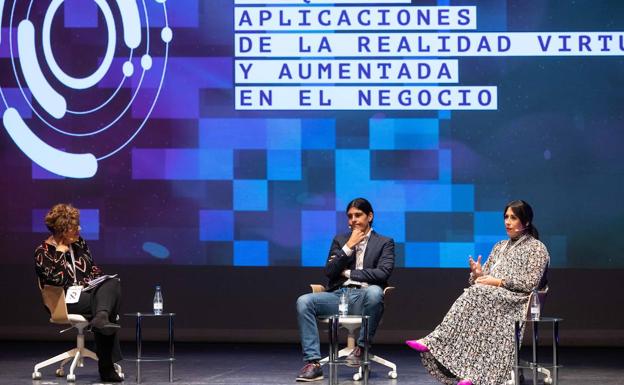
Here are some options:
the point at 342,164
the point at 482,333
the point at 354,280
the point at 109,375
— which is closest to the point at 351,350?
the point at 354,280

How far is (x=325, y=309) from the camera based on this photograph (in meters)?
5.96

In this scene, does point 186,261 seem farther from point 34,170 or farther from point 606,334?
point 606,334

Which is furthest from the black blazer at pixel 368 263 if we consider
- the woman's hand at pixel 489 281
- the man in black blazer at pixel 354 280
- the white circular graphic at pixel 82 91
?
the white circular graphic at pixel 82 91

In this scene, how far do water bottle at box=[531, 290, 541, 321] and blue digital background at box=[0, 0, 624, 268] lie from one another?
1.84 meters

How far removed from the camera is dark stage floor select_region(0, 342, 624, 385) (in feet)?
18.9

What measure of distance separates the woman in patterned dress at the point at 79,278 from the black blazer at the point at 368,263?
4.12 feet

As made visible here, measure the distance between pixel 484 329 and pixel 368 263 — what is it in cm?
94

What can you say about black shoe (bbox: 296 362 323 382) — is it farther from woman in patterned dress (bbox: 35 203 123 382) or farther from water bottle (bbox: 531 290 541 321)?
water bottle (bbox: 531 290 541 321)

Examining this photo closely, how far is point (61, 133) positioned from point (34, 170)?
0.34 metres

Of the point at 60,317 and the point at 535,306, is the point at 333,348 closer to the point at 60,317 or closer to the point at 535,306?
the point at 535,306

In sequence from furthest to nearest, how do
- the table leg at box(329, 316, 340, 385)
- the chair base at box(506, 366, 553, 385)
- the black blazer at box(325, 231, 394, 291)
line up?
the black blazer at box(325, 231, 394, 291)
the table leg at box(329, 316, 340, 385)
the chair base at box(506, 366, 553, 385)

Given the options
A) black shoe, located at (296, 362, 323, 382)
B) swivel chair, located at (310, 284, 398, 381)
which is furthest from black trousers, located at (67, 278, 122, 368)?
swivel chair, located at (310, 284, 398, 381)

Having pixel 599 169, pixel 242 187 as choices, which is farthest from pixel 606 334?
pixel 242 187

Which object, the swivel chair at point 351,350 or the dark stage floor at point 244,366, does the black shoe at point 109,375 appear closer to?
the dark stage floor at point 244,366
